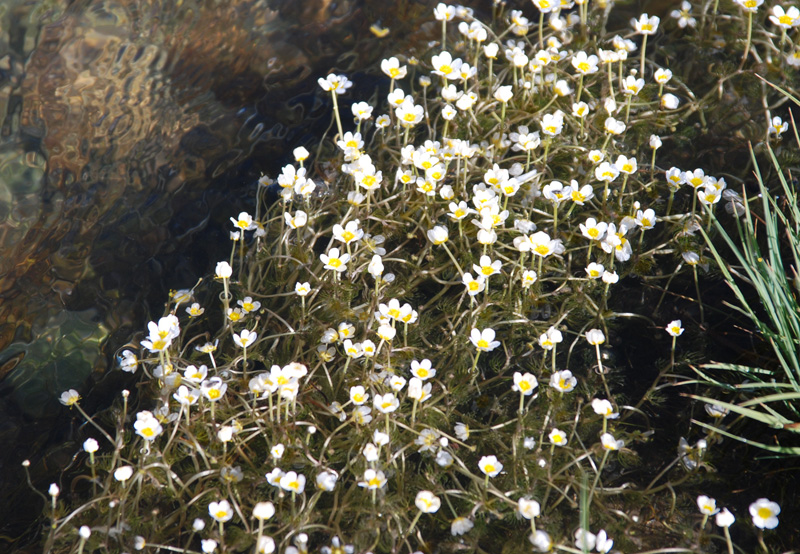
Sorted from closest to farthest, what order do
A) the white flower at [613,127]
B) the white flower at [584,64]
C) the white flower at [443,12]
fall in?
the white flower at [613,127], the white flower at [584,64], the white flower at [443,12]

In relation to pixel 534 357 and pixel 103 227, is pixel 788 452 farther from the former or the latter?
pixel 103 227

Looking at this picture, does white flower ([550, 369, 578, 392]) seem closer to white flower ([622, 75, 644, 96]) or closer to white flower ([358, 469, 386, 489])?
white flower ([358, 469, 386, 489])

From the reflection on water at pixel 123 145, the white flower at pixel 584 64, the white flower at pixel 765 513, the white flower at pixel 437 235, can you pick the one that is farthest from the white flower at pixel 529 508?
the white flower at pixel 584 64

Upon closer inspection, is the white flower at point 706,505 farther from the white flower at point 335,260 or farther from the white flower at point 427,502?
the white flower at point 335,260

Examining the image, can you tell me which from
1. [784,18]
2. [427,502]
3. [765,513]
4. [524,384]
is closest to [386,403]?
[427,502]

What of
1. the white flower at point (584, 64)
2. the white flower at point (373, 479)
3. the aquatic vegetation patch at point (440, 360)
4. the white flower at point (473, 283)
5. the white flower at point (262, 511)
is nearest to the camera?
the white flower at point (262, 511)

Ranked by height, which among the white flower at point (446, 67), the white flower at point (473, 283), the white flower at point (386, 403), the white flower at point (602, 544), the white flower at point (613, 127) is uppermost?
the white flower at point (446, 67)

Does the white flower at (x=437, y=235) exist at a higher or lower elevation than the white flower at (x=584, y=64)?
lower

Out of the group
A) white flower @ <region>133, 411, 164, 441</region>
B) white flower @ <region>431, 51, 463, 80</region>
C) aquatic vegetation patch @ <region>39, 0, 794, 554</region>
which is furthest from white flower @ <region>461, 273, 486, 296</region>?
white flower @ <region>133, 411, 164, 441</region>

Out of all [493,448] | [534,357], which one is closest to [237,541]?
[493,448]
